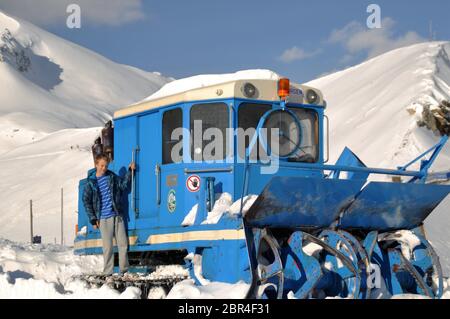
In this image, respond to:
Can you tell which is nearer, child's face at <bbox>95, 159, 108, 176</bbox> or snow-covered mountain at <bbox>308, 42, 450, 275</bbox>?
child's face at <bbox>95, 159, 108, 176</bbox>

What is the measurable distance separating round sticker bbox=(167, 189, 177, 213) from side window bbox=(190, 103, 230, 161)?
59cm

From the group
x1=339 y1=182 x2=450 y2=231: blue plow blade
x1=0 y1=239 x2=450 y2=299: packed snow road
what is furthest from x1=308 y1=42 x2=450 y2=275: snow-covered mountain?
x1=0 y1=239 x2=450 y2=299: packed snow road

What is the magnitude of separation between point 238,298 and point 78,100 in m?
184

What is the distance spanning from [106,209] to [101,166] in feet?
2.04

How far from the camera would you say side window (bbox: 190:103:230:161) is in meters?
10.9

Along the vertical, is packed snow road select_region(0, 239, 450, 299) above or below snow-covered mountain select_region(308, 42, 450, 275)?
below

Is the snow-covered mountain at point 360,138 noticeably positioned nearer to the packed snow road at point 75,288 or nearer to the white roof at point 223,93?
the white roof at point 223,93

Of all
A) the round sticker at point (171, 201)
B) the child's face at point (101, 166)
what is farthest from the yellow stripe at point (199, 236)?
the child's face at point (101, 166)

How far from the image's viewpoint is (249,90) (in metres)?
11.1

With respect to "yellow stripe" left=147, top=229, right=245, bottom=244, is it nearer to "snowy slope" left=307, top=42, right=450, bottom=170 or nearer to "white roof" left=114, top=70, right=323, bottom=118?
"white roof" left=114, top=70, right=323, bottom=118

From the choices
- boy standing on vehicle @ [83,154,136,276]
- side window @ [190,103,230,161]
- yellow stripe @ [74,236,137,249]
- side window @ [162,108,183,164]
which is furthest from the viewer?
yellow stripe @ [74,236,137,249]

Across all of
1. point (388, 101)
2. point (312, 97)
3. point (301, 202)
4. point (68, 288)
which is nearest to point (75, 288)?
point (68, 288)

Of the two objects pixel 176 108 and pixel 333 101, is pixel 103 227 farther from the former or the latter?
pixel 333 101

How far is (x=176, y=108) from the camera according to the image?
11250mm
